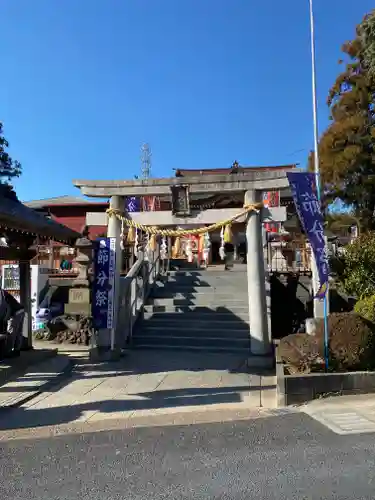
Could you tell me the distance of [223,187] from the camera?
992 centimetres

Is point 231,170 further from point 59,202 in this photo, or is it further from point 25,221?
point 25,221

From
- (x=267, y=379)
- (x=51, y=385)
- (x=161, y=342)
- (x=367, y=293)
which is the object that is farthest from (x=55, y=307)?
(x=367, y=293)

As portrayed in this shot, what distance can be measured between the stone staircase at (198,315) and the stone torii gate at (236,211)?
1345 millimetres

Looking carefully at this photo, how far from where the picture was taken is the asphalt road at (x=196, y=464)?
362 centimetres

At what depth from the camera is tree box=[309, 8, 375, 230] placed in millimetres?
18578

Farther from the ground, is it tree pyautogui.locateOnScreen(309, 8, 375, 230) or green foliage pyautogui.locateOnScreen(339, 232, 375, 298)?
tree pyautogui.locateOnScreen(309, 8, 375, 230)

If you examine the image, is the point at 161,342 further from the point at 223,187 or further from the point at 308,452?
the point at 308,452

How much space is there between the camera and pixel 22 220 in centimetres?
734

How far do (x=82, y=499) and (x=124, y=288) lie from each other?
7.73m

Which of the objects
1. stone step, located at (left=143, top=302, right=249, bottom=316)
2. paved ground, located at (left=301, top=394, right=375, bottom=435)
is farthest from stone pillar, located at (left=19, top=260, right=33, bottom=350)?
paved ground, located at (left=301, top=394, right=375, bottom=435)

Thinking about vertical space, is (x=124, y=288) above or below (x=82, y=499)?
above

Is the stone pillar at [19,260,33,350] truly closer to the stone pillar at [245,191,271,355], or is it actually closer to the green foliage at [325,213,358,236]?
the stone pillar at [245,191,271,355]

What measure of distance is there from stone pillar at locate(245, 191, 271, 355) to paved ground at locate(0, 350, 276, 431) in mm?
664

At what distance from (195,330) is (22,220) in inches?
229
